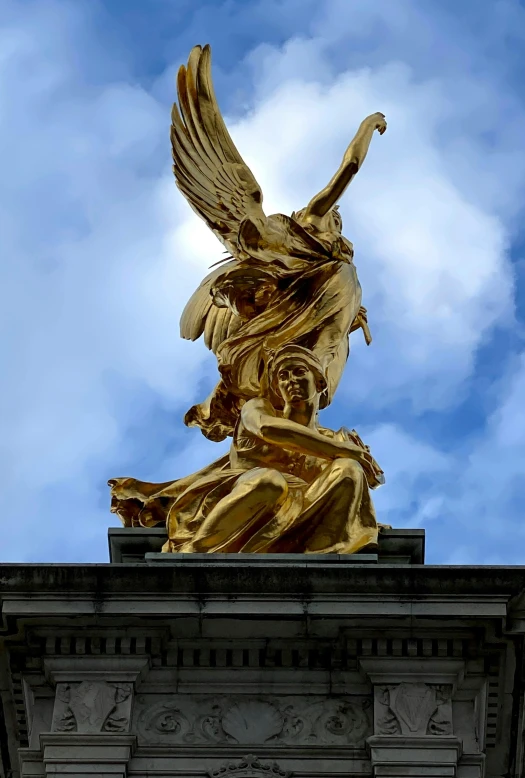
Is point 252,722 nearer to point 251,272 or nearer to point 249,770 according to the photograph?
point 249,770

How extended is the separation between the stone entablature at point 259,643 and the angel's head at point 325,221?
7.50 m

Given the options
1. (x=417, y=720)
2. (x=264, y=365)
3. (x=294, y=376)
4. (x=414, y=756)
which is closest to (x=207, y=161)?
(x=264, y=365)

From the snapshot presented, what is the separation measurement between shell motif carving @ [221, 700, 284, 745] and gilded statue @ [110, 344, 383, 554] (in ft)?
7.60

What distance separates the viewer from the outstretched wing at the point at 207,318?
23828 millimetres

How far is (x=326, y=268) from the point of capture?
23.2m

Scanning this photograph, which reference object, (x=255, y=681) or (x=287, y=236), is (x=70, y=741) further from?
(x=287, y=236)

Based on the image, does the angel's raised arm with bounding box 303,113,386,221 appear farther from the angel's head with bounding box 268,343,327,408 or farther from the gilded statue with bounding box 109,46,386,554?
→ the angel's head with bounding box 268,343,327,408

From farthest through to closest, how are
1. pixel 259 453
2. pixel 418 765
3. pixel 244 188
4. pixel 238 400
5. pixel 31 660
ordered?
pixel 244 188, pixel 238 400, pixel 259 453, pixel 31 660, pixel 418 765

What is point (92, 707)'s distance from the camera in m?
17.5

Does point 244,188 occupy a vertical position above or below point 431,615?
above

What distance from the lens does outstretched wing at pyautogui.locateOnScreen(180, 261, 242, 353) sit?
2383 centimetres

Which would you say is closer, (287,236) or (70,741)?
(70,741)

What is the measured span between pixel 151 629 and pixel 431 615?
9.38 feet

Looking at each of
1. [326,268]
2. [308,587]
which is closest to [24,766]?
[308,587]
